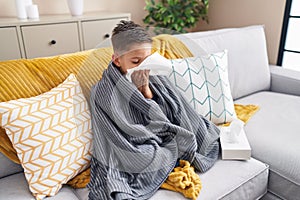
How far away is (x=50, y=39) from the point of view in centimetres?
192

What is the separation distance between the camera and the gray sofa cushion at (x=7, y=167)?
3.37 feet

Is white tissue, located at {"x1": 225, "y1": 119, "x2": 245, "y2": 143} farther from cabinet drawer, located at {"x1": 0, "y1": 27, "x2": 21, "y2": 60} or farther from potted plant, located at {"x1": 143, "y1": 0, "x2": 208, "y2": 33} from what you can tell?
cabinet drawer, located at {"x1": 0, "y1": 27, "x2": 21, "y2": 60}

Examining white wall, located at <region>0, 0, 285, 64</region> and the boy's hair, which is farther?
white wall, located at <region>0, 0, 285, 64</region>

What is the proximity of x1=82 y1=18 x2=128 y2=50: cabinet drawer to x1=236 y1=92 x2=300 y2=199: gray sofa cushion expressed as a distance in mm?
1219

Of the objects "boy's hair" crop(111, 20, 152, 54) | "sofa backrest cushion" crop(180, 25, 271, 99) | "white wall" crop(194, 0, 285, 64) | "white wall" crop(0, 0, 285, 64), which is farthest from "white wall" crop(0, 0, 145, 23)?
"boy's hair" crop(111, 20, 152, 54)

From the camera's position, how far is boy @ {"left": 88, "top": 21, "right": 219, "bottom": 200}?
93 cm

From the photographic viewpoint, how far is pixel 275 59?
2.27 meters

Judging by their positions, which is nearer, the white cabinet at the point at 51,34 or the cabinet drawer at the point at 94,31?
the white cabinet at the point at 51,34

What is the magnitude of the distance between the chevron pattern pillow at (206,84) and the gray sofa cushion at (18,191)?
2.01 ft

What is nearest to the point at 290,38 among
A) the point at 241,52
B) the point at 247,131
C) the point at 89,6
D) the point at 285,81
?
the point at 285,81

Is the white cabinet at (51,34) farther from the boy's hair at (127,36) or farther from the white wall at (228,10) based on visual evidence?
the boy's hair at (127,36)

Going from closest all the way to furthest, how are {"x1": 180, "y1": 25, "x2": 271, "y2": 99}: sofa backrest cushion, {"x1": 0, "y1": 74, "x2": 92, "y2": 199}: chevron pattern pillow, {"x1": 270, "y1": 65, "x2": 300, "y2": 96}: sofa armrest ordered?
{"x1": 0, "y1": 74, "x2": 92, "y2": 199}: chevron pattern pillow → {"x1": 180, "y1": 25, "x2": 271, "y2": 99}: sofa backrest cushion → {"x1": 270, "y1": 65, "x2": 300, "y2": 96}: sofa armrest

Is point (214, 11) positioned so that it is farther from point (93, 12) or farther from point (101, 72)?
point (101, 72)

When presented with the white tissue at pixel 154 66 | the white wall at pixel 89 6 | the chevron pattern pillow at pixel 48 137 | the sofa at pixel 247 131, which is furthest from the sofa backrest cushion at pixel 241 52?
the white wall at pixel 89 6
